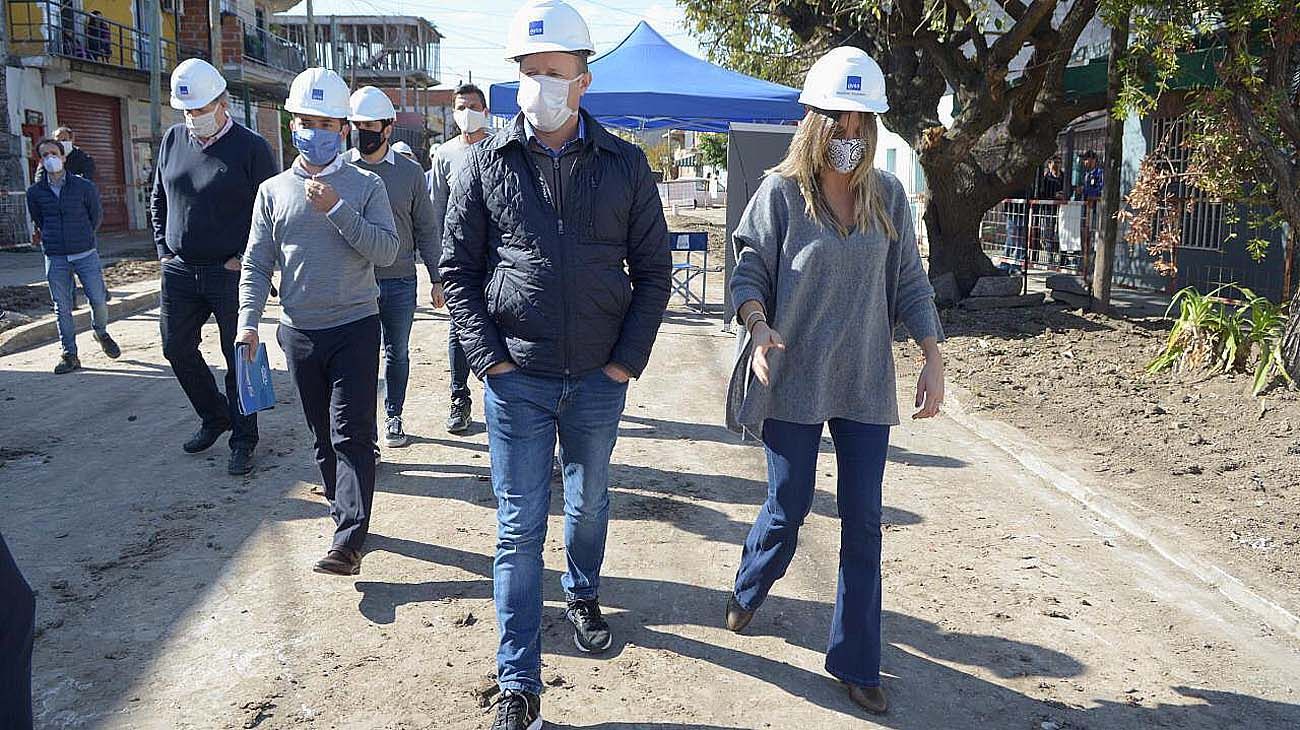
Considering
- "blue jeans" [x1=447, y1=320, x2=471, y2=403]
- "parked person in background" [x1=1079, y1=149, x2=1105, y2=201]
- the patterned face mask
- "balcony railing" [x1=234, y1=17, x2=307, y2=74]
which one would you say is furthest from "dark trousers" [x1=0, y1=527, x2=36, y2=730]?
"balcony railing" [x1=234, y1=17, x2=307, y2=74]

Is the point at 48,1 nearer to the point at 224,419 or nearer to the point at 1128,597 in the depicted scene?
the point at 224,419

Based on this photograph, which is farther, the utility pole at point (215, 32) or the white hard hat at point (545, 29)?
the utility pole at point (215, 32)

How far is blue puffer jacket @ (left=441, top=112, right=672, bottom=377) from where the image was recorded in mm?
3521

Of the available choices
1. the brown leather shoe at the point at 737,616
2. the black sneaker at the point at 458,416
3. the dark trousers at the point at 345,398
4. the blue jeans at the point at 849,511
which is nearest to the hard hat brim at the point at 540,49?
the blue jeans at the point at 849,511

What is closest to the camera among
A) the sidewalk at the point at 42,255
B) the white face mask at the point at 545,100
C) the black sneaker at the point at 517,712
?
the black sneaker at the point at 517,712

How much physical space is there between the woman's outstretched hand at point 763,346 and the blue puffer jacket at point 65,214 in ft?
26.5

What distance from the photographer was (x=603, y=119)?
1267cm

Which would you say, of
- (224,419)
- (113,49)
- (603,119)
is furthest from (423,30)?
(224,419)

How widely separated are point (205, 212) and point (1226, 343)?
23.3 ft

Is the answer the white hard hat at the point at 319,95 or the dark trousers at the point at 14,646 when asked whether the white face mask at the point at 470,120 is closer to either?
the white hard hat at the point at 319,95

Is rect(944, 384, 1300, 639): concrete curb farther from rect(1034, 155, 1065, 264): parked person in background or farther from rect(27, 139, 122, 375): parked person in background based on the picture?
rect(1034, 155, 1065, 264): parked person in background

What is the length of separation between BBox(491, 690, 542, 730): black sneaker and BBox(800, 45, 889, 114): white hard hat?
210 centimetres

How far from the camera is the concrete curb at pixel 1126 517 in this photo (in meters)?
4.58

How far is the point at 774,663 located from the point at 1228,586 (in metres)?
2.22
